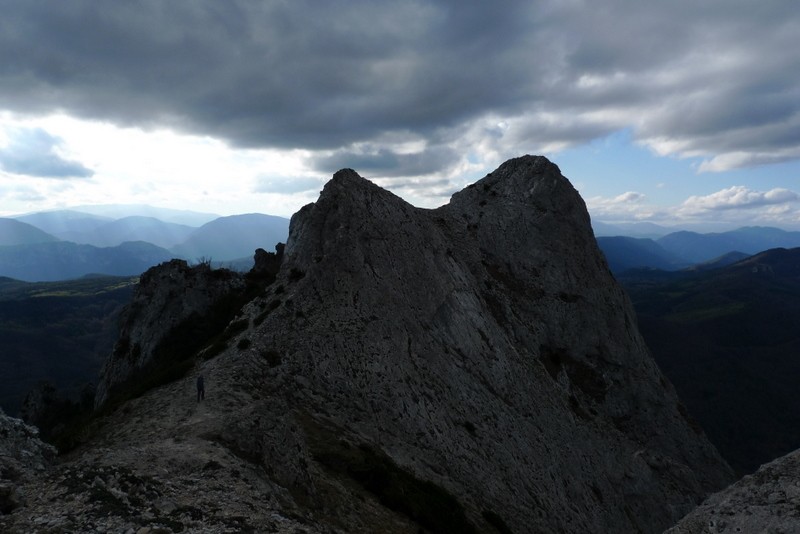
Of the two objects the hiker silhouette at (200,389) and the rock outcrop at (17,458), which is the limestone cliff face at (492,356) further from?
the rock outcrop at (17,458)

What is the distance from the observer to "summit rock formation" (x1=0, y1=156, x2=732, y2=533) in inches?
790

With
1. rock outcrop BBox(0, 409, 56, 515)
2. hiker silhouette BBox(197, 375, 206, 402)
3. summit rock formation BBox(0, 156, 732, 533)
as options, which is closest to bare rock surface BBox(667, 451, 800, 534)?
summit rock formation BBox(0, 156, 732, 533)

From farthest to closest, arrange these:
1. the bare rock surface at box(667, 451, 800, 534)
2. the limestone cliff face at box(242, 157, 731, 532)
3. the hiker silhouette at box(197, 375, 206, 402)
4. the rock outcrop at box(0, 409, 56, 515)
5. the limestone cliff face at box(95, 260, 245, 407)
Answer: the limestone cliff face at box(95, 260, 245, 407) < the limestone cliff face at box(242, 157, 731, 532) < the hiker silhouette at box(197, 375, 206, 402) < the bare rock surface at box(667, 451, 800, 534) < the rock outcrop at box(0, 409, 56, 515)

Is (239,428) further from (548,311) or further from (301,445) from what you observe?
(548,311)

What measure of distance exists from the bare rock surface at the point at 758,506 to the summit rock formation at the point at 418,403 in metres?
14.0

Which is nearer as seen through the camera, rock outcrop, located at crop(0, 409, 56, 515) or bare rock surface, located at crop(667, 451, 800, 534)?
rock outcrop, located at crop(0, 409, 56, 515)

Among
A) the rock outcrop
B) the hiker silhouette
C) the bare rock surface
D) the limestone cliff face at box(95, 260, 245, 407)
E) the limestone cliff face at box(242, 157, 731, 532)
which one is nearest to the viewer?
the rock outcrop

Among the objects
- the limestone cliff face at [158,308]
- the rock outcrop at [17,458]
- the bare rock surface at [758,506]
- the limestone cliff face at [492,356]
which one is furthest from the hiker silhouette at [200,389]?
the bare rock surface at [758,506]

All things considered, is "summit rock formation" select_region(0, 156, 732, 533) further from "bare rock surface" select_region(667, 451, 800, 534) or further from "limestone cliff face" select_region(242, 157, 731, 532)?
"bare rock surface" select_region(667, 451, 800, 534)

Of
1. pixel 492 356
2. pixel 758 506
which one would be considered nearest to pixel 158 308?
pixel 492 356

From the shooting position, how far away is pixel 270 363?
3575 centimetres

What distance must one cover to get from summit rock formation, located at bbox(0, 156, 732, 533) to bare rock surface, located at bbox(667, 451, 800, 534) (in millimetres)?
14006

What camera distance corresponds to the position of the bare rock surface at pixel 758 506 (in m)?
20.0

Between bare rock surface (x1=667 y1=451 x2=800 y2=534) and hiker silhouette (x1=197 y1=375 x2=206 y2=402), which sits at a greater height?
hiker silhouette (x1=197 y1=375 x2=206 y2=402)
